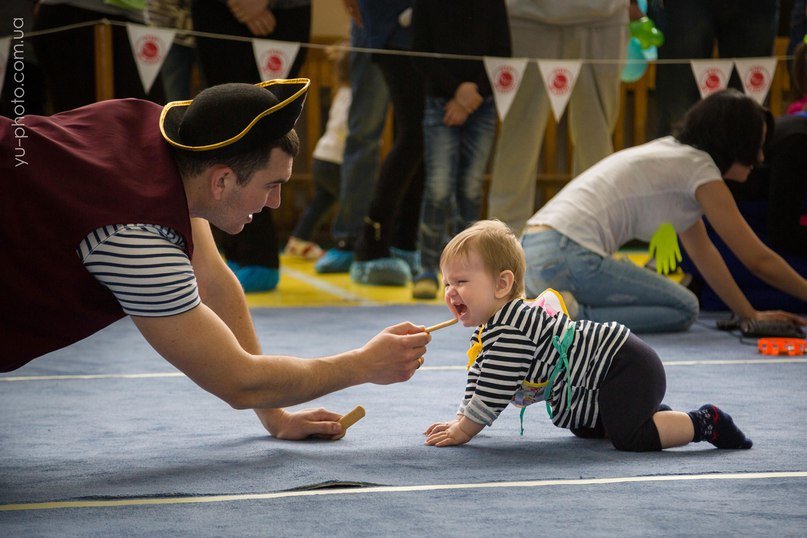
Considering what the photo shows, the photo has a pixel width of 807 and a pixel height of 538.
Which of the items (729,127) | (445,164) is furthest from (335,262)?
(729,127)

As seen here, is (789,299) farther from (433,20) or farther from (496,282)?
(496,282)

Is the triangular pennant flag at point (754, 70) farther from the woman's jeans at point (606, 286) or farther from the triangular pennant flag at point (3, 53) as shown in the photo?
the triangular pennant flag at point (3, 53)

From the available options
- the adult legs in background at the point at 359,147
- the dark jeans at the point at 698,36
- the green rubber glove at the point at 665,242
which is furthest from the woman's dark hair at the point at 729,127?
the adult legs in background at the point at 359,147

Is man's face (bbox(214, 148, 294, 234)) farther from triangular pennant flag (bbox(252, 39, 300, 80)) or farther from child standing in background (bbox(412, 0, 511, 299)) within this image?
child standing in background (bbox(412, 0, 511, 299))

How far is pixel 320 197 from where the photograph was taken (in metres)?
5.73

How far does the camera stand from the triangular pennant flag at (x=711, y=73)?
171 inches

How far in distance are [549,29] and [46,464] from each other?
321 centimetres

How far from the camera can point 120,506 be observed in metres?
1.67

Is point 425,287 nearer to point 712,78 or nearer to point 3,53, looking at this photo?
point 712,78

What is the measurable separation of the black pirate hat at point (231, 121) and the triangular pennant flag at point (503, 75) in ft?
8.62

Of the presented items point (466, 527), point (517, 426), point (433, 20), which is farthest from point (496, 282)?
point (433, 20)

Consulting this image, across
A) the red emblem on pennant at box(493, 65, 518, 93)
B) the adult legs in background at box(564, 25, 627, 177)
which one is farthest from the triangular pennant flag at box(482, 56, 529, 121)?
the adult legs in background at box(564, 25, 627, 177)

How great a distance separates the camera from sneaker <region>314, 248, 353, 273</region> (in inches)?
202

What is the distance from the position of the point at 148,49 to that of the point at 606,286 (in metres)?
1.90
